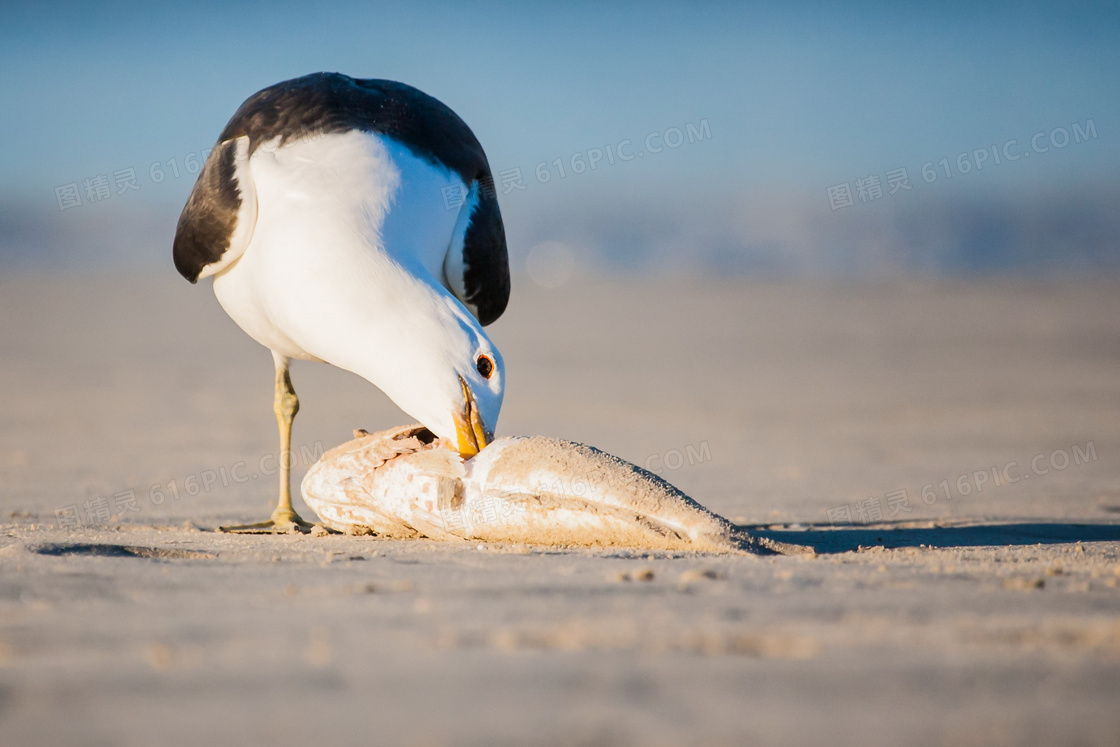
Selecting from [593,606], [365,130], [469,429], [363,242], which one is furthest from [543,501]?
[365,130]

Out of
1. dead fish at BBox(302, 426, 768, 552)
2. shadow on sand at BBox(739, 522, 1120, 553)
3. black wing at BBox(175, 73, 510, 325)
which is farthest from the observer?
black wing at BBox(175, 73, 510, 325)

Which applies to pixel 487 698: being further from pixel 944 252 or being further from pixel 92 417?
pixel 944 252

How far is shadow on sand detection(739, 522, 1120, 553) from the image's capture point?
512 centimetres

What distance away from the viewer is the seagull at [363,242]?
455 centimetres

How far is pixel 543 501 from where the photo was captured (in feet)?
14.4

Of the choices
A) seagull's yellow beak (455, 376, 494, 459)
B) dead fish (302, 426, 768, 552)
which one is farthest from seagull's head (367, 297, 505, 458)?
dead fish (302, 426, 768, 552)

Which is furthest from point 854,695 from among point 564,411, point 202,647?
point 564,411

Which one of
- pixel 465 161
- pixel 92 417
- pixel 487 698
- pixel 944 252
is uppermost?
pixel 944 252

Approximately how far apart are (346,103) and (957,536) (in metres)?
3.57

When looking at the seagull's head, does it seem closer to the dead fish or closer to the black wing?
the dead fish

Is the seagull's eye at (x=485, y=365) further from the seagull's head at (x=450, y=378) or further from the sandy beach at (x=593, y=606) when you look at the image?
the sandy beach at (x=593, y=606)

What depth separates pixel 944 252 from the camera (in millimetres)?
62656

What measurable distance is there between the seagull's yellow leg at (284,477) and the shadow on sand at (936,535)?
2245 millimetres

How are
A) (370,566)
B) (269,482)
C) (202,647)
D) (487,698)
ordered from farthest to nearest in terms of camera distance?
1. (269,482)
2. (370,566)
3. (202,647)
4. (487,698)
